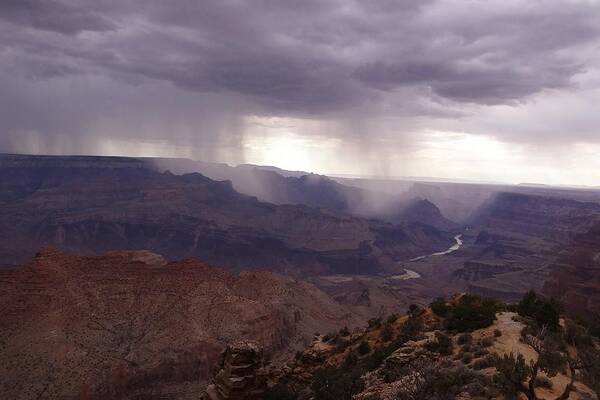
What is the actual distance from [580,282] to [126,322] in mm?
74883

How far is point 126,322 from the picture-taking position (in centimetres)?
5641

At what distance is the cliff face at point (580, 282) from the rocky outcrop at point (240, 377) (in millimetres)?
54831

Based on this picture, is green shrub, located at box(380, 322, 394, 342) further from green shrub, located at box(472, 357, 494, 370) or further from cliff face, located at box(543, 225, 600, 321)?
cliff face, located at box(543, 225, 600, 321)

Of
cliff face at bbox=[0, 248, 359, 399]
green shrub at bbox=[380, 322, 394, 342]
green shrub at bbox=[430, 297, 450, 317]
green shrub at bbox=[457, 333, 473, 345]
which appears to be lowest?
cliff face at bbox=[0, 248, 359, 399]

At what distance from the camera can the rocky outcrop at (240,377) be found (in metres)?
30.8

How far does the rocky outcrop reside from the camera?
30812 millimetres

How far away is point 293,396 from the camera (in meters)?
29.9

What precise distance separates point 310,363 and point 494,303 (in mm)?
12789

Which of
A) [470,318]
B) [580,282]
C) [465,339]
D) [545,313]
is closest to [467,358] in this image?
[465,339]

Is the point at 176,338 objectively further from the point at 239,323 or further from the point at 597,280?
the point at 597,280

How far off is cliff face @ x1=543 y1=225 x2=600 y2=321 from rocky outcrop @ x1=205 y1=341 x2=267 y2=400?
54.8 metres

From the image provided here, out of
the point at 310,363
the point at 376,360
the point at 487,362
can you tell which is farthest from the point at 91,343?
the point at 487,362

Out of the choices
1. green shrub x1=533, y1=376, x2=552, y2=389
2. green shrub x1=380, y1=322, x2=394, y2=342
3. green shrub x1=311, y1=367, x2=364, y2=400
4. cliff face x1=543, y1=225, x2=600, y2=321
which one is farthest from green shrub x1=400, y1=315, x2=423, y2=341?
cliff face x1=543, y1=225, x2=600, y2=321

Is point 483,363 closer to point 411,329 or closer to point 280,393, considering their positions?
point 411,329
